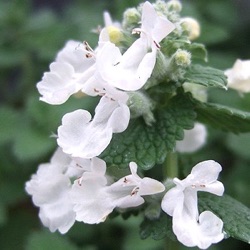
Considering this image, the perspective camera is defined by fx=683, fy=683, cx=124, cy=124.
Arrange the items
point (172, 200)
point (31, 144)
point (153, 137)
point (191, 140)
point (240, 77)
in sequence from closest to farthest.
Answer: point (172, 200) → point (153, 137) → point (240, 77) → point (191, 140) → point (31, 144)

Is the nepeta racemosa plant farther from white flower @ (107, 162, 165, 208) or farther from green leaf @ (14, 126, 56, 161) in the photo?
green leaf @ (14, 126, 56, 161)

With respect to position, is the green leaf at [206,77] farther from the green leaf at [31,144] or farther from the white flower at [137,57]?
the green leaf at [31,144]

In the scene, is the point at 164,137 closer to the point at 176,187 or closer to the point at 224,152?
the point at 176,187

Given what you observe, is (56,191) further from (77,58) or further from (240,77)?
(240,77)

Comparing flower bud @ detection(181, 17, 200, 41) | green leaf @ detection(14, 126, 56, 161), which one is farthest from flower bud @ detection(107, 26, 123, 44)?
green leaf @ detection(14, 126, 56, 161)

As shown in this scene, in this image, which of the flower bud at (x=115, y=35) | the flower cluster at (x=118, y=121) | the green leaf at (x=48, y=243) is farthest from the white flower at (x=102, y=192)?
the green leaf at (x=48, y=243)

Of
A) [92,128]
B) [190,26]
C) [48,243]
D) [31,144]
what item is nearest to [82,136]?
[92,128]

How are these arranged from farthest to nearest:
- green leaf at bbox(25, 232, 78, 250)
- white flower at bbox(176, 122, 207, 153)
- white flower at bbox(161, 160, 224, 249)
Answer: green leaf at bbox(25, 232, 78, 250) < white flower at bbox(176, 122, 207, 153) < white flower at bbox(161, 160, 224, 249)
